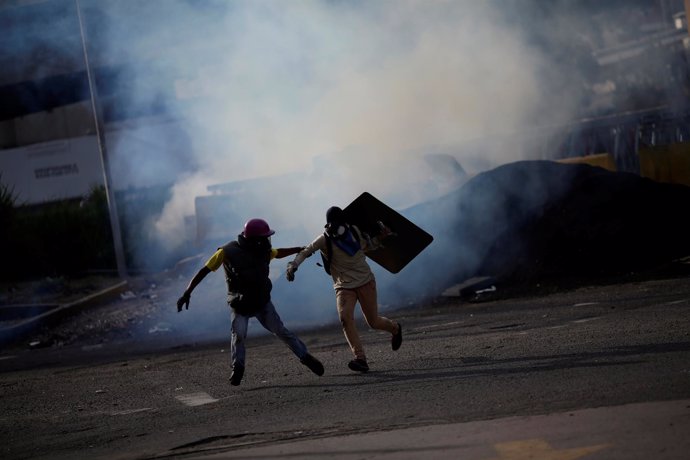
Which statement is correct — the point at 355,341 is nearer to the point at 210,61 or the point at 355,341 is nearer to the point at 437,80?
the point at 210,61

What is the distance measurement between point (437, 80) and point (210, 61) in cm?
658

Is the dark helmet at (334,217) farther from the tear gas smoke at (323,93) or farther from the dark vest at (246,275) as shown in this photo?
the tear gas smoke at (323,93)

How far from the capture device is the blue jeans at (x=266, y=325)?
9.59 meters

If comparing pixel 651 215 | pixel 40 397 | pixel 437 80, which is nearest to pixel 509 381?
pixel 40 397

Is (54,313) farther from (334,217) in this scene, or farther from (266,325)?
(334,217)

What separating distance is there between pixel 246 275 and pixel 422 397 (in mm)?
2485

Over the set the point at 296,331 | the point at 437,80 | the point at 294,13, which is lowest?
the point at 296,331

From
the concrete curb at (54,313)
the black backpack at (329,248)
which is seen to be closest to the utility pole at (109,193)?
the concrete curb at (54,313)

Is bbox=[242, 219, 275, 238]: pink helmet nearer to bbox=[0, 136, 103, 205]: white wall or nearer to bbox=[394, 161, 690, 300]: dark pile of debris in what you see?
bbox=[394, 161, 690, 300]: dark pile of debris

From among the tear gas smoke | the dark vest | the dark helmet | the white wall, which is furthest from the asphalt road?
the white wall

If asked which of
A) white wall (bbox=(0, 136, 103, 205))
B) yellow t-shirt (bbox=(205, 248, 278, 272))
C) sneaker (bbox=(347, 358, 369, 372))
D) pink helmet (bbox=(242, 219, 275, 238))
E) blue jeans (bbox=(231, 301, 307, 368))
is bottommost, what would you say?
sneaker (bbox=(347, 358, 369, 372))

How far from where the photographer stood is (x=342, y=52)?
82.4 ft

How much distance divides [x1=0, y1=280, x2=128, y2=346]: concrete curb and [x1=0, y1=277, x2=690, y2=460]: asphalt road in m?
6.09

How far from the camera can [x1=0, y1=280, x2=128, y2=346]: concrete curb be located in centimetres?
1933
